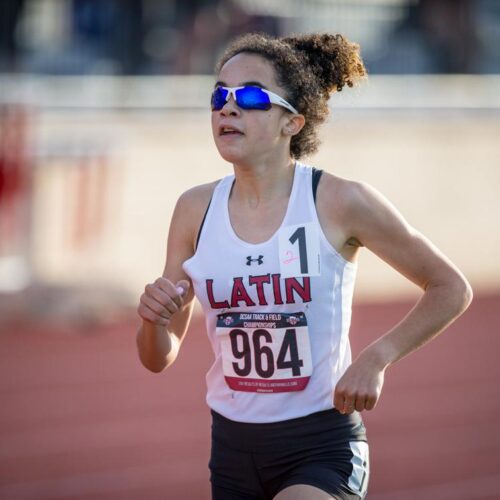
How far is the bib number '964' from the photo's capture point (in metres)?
3.61

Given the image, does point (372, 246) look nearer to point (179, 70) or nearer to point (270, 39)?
point (270, 39)

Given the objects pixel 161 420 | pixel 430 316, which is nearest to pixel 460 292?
pixel 430 316

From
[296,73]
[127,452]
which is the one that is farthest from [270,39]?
[127,452]

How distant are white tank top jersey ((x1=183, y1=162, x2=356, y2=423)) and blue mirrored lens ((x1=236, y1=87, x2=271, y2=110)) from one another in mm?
343

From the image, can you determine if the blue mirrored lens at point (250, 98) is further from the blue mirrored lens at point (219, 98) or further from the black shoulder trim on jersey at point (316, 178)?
the black shoulder trim on jersey at point (316, 178)

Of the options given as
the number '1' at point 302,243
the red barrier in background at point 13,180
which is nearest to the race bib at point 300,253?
the number '1' at point 302,243

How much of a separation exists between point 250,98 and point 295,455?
3.76 feet

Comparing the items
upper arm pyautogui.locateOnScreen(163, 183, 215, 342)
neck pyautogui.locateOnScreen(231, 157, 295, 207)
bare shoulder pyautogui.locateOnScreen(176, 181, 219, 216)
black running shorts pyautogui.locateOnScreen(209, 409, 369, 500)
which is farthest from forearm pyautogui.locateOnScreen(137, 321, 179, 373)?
neck pyautogui.locateOnScreen(231, 157, 295, 207)

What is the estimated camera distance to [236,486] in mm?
3725

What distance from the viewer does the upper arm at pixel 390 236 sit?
3623mm

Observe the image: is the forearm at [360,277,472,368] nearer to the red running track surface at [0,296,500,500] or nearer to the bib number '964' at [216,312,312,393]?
the bib number '964' at [216,312,312,393]

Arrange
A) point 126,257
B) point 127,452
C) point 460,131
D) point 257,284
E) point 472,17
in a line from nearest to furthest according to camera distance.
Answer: point 257,284, point 127,452, point 126,257, point 460,131, point 472,17

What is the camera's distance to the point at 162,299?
3.46 metres

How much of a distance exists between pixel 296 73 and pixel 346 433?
46.8 inches
